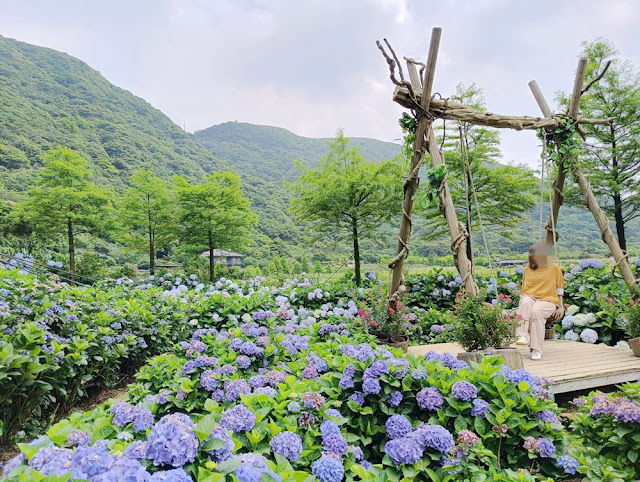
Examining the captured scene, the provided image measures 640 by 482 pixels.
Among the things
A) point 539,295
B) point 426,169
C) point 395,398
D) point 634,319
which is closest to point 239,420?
point 395,398

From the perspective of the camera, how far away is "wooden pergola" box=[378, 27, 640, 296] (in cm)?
339

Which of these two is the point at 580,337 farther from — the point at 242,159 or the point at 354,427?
the point at 242,159

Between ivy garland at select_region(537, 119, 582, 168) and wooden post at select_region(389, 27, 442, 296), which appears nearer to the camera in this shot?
wooden post at select_region(389, 27, 442, 296)

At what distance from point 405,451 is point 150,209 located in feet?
45.3

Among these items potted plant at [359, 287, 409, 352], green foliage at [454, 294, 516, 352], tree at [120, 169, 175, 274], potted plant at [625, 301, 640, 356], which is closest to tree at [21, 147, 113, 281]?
tree at [120, 169, 175, 274]

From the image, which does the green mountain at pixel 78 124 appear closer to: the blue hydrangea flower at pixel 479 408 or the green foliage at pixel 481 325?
the green foliage at pixel 481 325

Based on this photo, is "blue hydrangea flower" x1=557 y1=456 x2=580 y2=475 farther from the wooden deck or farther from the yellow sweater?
the yellow sweater

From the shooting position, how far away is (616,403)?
1.73 meters

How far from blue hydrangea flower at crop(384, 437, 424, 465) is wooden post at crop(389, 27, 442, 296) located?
8.25 ft

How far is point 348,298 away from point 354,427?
4.43m

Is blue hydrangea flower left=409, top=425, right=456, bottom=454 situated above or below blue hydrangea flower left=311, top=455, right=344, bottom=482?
below

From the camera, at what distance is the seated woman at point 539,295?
11.5 ft

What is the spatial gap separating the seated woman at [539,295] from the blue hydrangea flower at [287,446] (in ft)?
9.47

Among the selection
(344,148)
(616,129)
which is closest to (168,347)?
(344,148)
